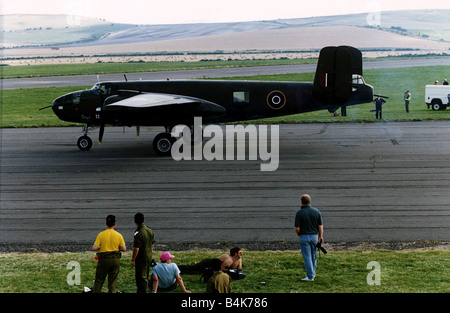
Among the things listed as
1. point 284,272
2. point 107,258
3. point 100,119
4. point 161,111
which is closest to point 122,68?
point 100,119

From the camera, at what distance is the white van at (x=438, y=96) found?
47156 mm

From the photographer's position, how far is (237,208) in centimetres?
2017

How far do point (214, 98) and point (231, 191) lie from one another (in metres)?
10.2

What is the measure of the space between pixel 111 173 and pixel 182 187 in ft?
15.3

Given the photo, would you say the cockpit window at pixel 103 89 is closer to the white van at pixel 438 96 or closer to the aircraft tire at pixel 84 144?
the aircraft tire at pixel 84 144

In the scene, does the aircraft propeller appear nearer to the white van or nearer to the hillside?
the hillside

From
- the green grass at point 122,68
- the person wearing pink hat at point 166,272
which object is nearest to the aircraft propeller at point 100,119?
the person wearing pink hat at point 166,272

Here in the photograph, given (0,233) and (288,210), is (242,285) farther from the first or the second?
(0,233)

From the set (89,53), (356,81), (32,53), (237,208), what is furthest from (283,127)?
(32,53)

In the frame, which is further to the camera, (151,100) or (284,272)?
(151,100)

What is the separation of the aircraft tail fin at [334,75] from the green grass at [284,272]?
16.5 meters

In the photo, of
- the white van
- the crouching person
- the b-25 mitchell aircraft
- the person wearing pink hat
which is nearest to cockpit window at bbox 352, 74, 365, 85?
the b-25 mitchell aircraft

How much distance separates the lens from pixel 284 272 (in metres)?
13.4

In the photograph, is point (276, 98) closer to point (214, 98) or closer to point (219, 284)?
point (214, 98)
